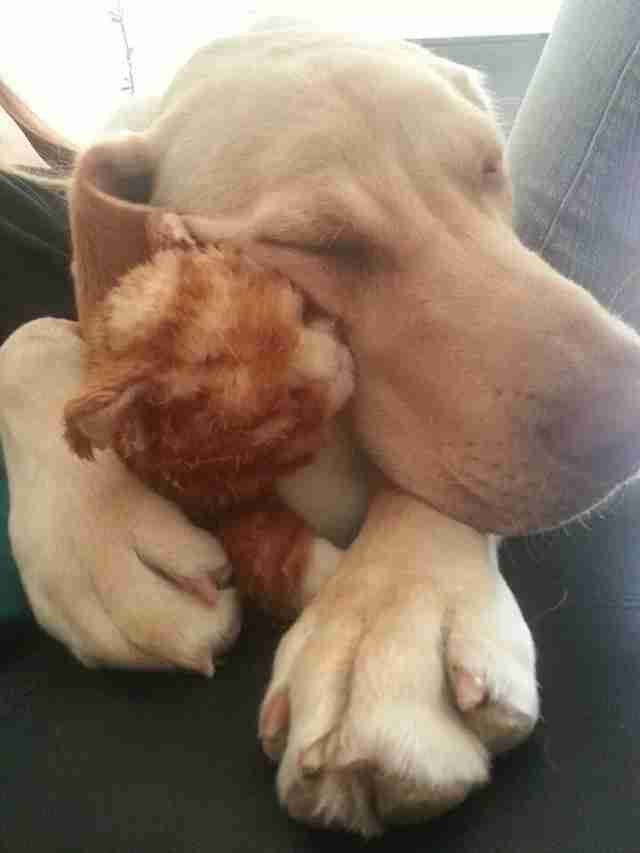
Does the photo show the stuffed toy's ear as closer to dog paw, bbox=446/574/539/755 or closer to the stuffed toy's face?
the stuffed toy's face

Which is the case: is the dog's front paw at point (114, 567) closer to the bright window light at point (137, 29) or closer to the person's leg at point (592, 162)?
the person's leg at point (592, 162)

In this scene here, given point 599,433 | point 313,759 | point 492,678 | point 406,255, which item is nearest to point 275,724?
point 313,759

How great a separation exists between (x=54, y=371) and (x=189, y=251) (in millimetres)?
301

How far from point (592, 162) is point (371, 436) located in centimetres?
59

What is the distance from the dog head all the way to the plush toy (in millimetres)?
100

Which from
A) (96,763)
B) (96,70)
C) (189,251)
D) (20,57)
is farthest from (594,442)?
(96,70)

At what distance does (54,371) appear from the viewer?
0.99 m

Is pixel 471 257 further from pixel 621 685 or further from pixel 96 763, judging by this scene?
pixel 96 763

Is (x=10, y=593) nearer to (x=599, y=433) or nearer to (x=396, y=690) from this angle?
(x=396, y=690)

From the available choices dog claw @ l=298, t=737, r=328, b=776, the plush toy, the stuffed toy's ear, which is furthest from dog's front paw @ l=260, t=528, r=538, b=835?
the stuffed toy's ear

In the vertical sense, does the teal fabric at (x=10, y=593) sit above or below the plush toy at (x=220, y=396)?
below

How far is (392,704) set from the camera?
61 cm

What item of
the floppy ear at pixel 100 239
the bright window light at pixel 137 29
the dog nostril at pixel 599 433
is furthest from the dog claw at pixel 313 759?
the bright window light at pixel 137 29

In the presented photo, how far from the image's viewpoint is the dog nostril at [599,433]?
752 mm
